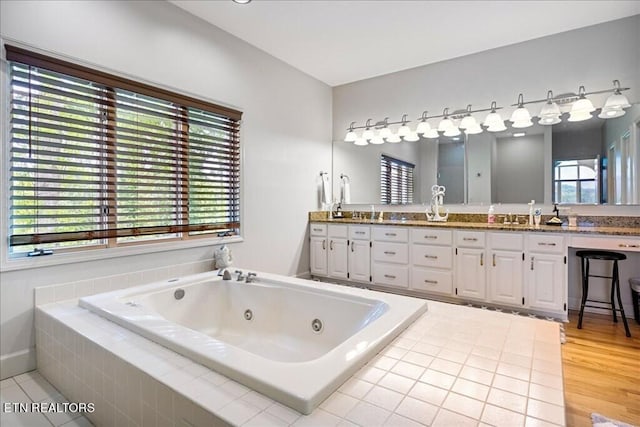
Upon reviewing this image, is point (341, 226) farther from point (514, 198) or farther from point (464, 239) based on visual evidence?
point (514, 198)

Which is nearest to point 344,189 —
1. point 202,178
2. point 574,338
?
point 202,178

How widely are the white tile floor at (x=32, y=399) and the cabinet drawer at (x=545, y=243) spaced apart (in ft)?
10.8

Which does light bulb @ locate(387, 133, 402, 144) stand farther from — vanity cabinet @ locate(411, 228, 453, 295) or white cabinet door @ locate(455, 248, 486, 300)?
white cabinet door @ locate(455, 248, 486, 300)

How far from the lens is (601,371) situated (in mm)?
2105

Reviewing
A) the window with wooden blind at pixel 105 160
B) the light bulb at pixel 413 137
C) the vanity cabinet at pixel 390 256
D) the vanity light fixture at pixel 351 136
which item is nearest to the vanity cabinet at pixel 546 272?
the vanity cabinet at pixel 390 256

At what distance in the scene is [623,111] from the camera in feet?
9.94

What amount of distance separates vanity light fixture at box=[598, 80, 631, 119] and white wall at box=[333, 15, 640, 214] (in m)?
0.11

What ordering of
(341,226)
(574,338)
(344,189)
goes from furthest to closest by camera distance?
1. (344,189)
2. (341,226)
3. (574,338)

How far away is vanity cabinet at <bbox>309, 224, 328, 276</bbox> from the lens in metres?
4.21

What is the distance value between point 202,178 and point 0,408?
196 cm

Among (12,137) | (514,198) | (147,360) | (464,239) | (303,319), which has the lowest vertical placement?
(303,319)

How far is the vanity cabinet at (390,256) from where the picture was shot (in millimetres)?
3613

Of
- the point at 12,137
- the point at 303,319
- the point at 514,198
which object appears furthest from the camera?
the point at 514,198

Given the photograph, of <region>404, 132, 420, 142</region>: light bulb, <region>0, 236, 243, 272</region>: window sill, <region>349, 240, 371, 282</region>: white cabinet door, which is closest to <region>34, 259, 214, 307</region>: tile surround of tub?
<region>0, 236, 243, 272</region>: window sill
